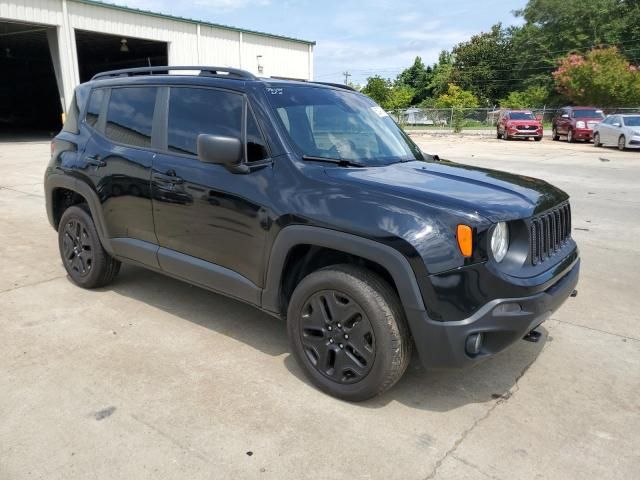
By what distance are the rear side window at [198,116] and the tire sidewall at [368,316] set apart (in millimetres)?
1173

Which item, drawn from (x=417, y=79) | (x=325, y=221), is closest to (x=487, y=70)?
(x=417, y=79)

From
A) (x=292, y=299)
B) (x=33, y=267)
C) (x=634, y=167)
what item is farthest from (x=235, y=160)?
(x=634, y=167)

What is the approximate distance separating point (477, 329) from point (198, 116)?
2364 mm

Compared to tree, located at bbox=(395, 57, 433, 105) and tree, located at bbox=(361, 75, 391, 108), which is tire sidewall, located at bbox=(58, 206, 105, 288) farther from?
tree, located at bbox=(395, 57, 433, 105)

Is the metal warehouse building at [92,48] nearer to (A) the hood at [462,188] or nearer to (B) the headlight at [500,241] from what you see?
(A) the hood at [462,188]

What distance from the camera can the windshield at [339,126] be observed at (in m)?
3.50

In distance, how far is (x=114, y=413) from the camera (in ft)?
9.78

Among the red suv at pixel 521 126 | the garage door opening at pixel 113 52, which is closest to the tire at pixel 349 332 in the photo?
the garage door opening at pixel 113 52

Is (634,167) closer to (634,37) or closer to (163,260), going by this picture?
(163,260)

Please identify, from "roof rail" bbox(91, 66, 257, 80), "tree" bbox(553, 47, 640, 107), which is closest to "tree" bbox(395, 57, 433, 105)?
"tree" bbox(553, 47, 640, 107)

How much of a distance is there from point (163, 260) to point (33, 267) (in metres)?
2.34

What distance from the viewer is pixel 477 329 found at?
8.96ft

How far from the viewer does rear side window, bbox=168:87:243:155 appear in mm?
3615

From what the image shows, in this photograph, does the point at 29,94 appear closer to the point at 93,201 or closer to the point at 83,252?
the point at 83,252
